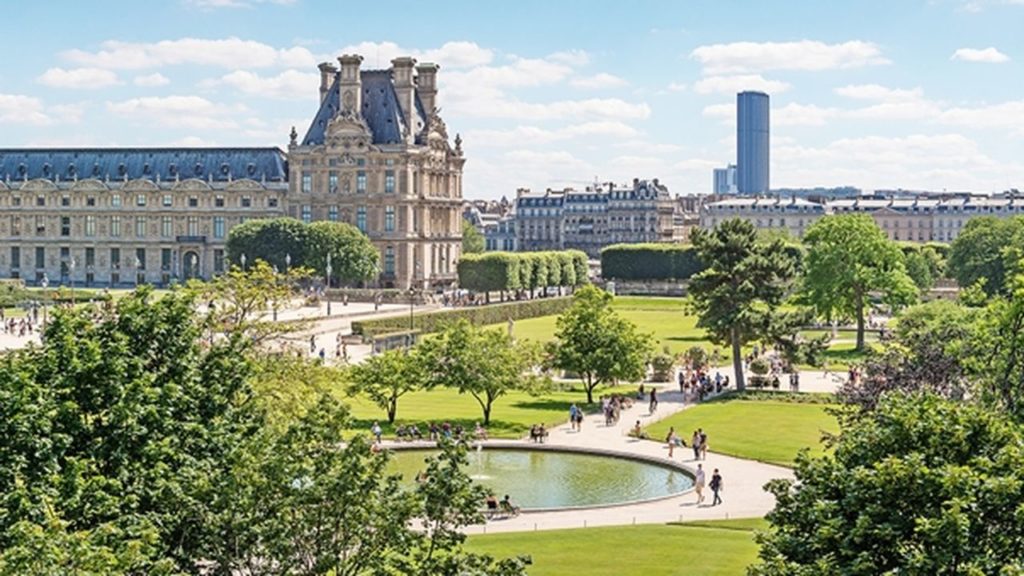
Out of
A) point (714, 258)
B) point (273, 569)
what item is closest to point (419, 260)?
point (714, 258)

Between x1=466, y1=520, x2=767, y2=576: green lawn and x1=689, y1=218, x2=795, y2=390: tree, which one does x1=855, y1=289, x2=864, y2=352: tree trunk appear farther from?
x1=466, y1=520, x2=767, y2=576: green lawn

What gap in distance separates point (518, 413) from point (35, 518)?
33.9 metres

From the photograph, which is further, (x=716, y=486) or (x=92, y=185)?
(x=92, y=185)

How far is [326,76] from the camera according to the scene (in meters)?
129

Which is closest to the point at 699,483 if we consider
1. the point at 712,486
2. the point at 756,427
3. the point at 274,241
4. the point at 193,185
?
the point at 712,486

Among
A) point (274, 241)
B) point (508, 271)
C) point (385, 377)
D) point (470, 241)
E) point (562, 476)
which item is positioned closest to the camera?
point (562, 476)

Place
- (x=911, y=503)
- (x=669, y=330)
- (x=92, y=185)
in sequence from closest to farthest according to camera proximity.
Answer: (x=911, y=503) → (x=669, y=330) → (x=92, y=185)

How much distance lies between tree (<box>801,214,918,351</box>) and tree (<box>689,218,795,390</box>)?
15.1 metres

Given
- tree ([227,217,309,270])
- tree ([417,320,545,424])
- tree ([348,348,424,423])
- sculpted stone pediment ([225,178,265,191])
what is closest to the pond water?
tree ([348,348,424,423])

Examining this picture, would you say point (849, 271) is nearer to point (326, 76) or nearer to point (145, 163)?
point (326, 76)

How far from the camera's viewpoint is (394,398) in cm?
4850

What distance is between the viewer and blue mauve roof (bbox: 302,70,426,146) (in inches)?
4892

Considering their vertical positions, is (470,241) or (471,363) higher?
(470,241)

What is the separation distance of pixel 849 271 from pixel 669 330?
17.4 metres
